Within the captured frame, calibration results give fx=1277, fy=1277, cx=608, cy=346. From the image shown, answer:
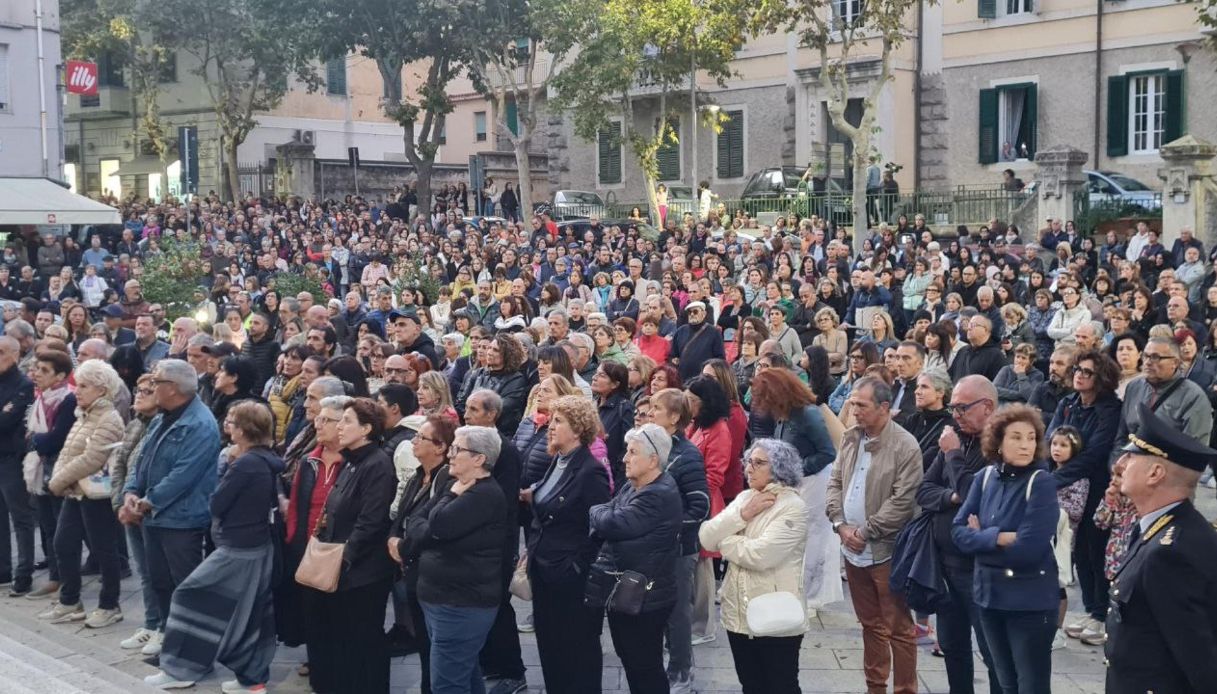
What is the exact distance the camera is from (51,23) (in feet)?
106

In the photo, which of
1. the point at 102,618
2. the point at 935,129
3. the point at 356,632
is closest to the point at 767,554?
the point at 356,632

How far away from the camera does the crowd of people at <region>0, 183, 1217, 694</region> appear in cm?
605

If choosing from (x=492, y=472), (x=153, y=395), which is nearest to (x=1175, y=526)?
(x=492, y=472)

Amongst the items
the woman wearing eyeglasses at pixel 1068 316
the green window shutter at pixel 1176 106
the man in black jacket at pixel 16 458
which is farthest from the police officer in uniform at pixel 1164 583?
the green window shutter at pixel 1176 106

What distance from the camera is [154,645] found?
8055 millimetres

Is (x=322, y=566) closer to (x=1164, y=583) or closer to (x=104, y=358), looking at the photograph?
(x=1164, y=583)

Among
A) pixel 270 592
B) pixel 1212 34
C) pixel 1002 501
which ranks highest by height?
pixel 1212 34

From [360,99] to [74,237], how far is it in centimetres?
2105

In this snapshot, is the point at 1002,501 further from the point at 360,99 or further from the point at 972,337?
the point at 360,99

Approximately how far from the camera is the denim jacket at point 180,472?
7828mm

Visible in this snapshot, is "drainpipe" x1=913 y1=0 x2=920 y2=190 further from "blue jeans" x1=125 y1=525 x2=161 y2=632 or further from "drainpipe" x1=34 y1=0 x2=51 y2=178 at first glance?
"blue jeans" x1=125 y1=525 x2=161 y2=632

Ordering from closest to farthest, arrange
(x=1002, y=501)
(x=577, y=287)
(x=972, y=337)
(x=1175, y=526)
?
(x=1175, y=526) < (x=1002, y=501) < (x=972, y=337) < (x=577, y=287)

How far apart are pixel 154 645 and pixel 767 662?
13.3 ft

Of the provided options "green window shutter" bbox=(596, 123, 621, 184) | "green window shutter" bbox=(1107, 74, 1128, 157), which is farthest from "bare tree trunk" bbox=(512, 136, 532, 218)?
"green window shutter" bbox=(1107, 74, 1128, 157)
